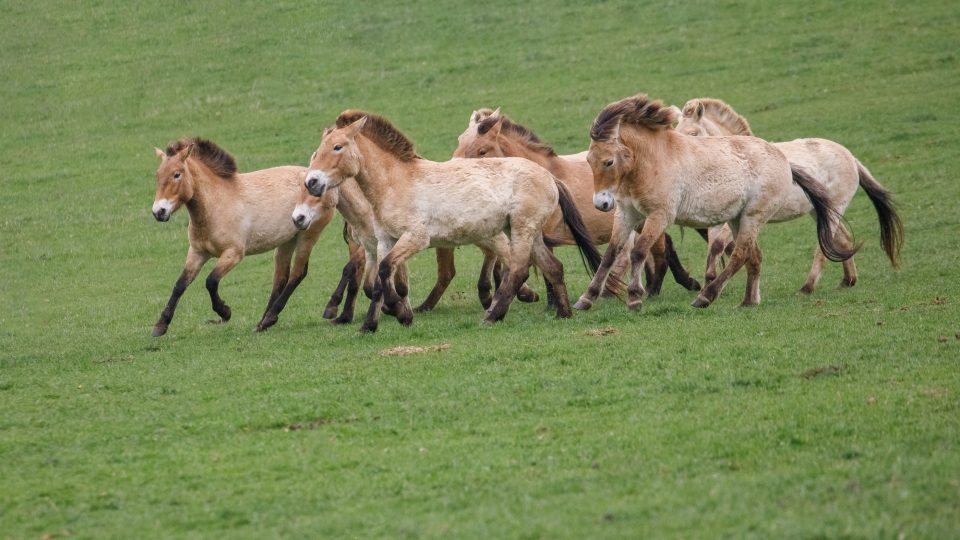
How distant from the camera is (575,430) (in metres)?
8.41

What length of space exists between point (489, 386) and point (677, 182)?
4.07 m

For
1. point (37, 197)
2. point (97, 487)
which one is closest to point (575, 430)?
point (97, 487)

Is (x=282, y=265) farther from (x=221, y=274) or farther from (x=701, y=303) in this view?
(x=701, y=303)

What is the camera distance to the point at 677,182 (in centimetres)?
1284

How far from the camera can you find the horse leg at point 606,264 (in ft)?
42.5

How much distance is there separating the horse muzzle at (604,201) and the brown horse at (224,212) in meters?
3.08

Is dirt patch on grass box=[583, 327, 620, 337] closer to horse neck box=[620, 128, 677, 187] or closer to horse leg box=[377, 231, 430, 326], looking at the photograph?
horse neck box=[620, 128, 677, 187]

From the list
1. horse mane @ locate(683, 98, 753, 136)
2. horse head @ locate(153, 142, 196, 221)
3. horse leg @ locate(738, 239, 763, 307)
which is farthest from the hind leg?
horse head @ locate(153, 142, 196, 221)

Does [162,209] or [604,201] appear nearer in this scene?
[604,201]

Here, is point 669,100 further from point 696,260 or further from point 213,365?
point 213,365

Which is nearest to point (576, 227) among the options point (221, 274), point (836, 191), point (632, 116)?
point (632, 116)

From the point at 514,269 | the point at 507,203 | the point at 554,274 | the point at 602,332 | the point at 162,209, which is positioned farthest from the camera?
the point at 162,209

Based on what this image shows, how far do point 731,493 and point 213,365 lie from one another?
20.1 ft

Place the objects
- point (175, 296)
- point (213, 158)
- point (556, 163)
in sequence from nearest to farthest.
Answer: point (175, 296) < point (213, 158) < point (556, 163)
